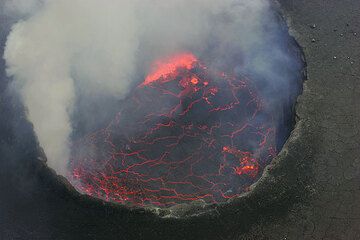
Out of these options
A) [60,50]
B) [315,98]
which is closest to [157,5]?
[60,50]

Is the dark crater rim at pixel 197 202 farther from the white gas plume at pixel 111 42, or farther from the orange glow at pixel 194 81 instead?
the orange glow at pixel 194 81

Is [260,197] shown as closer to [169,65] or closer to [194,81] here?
[194,81]

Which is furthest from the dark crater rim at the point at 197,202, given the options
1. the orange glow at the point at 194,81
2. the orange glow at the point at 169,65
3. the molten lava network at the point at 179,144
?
the orange glow at the point at 169,65

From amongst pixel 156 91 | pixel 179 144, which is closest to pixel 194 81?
pixel 156 91

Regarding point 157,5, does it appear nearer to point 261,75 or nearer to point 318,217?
point 261,75

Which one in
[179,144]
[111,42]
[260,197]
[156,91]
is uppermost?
[111,42]
